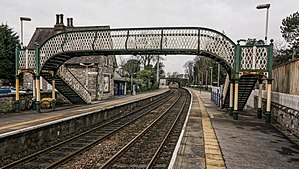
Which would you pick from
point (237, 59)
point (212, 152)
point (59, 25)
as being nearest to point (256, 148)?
point (212, 152)

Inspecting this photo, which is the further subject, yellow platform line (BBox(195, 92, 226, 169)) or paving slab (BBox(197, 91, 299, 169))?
paving slab (BBox(197, 91, 299, 169))

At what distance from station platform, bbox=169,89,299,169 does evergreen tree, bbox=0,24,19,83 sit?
32745 mm

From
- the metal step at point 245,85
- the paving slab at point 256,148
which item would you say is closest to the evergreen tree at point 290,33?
the metal step at point 245,85

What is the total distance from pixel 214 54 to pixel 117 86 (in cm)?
2611

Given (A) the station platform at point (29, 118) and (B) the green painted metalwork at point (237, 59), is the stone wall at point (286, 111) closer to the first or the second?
(B) the green painted metalwork at point (237, 59)

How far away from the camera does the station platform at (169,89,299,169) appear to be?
6.94 m

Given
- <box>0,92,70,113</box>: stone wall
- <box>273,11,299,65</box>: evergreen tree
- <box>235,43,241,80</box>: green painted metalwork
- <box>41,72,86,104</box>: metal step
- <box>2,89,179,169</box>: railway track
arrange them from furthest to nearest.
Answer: <box>273,11,299,65</box>: evergreen tree
<box>41,72,86,104</box>: metal step
<box>0,92,70,113</box>: stone wall
<box>235,43,241,80</box>: green painted metalwork
<box>2,89,179,169</box>: railway track

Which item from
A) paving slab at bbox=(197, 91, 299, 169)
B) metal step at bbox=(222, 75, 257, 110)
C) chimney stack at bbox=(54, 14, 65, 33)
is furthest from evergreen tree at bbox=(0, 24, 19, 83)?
paving slab at bbox=(197, 91, 299, 169)

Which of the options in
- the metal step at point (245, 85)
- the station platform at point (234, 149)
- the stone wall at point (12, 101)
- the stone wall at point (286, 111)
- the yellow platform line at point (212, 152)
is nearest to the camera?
the yellow platform line at point (212, 152)

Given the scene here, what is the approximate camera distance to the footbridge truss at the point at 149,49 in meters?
14.9

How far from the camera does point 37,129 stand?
9898mm

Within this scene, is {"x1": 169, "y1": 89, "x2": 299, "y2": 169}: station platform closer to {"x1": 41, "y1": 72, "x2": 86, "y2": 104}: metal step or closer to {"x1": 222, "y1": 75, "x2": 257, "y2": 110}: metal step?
{"x1": 222, "y1": 75, "x2": 257, "y2": 110}: metal step

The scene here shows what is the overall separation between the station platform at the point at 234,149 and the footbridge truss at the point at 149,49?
4.23m

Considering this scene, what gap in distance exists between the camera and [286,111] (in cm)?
1258
